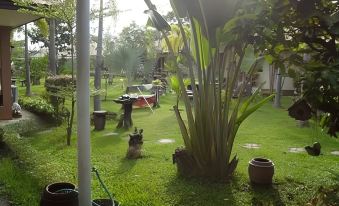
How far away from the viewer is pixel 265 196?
495 centimetres

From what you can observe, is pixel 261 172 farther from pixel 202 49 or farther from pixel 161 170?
pixel 202 49

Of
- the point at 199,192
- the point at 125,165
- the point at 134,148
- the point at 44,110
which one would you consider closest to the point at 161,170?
the point at 125,165

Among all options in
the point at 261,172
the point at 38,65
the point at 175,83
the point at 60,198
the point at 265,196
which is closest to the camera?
the point at 60,198

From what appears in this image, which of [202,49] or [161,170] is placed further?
[161,170]

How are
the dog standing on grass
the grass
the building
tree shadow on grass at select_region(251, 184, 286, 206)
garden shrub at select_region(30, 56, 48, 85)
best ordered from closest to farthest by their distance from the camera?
tree shadow on grass at select_region(251, 184, 286, 206) → the grass → the dog standing on grass → the building → garden shrub at select_region(30, 56, 48, 85)

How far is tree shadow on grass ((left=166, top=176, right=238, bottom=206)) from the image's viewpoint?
4.73m

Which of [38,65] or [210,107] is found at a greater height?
[38,65]

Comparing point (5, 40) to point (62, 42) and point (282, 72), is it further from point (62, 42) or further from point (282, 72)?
point (62, 42)

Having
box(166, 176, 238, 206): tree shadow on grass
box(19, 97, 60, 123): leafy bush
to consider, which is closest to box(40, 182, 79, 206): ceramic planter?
box(166, 176, 238, 206): tree shadow on grass

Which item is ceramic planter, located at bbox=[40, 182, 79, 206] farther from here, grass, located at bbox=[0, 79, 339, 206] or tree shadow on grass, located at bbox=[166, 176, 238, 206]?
tree shadow on grass, located at bbox=[166, 176, 238, 206]

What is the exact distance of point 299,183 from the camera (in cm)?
548

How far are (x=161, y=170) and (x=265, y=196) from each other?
1.83 meters

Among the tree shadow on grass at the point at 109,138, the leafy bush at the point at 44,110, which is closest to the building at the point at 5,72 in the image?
the leafy bush at the point at 44,110

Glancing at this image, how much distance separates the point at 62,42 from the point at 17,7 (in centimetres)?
2693
